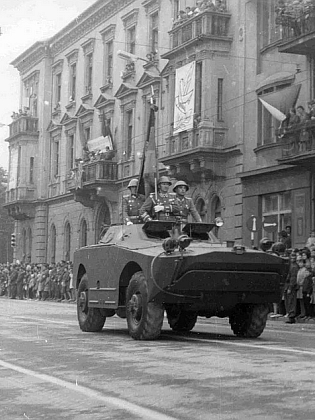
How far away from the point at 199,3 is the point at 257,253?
21.6 meters

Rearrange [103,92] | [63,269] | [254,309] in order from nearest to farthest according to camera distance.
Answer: [254,309]
[63,269]
[103,92]

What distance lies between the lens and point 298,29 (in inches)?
1032

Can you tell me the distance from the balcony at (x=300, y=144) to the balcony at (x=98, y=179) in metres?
15.9

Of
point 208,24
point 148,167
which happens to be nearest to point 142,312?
point 148,167

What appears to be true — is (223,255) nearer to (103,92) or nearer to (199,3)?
(199,3)

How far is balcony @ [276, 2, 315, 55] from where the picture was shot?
25.6m

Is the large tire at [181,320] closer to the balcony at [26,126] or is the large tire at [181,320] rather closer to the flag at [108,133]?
the flag at [108,133]

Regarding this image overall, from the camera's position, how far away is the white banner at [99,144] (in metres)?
42.4

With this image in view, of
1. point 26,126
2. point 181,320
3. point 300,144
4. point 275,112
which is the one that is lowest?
point 181,320

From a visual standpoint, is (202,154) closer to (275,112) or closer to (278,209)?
(278,209)

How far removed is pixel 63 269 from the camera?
131 ft

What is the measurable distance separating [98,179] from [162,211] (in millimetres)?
26431

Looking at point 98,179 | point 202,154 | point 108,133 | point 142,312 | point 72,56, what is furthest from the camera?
point 72,56

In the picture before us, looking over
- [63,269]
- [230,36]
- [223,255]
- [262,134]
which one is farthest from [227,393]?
[63,269]
